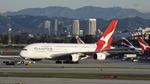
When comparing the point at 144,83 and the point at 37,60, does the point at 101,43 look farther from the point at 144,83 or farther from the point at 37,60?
the point at 144,83

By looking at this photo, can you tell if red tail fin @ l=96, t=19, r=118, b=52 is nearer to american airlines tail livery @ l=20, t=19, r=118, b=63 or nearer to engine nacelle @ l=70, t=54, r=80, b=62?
american airlines tail livery @ l=20, t=19, r=118, b=63

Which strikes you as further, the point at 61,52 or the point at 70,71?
the point at 61,52

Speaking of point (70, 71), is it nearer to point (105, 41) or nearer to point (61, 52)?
point (61, 52)

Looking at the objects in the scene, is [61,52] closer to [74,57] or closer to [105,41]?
[74,57]

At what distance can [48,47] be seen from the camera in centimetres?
9694

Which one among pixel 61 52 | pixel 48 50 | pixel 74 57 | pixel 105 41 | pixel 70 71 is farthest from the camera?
pixel 105 41

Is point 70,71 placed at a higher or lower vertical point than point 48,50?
lower

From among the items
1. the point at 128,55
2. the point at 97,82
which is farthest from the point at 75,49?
the point at 97,82

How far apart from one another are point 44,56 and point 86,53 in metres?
8.07

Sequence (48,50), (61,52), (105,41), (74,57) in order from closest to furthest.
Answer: (48,50), (74,57), (61,52), (105,41)

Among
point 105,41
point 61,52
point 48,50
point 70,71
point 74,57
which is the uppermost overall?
point 105,41

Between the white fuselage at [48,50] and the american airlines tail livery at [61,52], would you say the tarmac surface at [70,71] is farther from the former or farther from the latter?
the american airlines tail livery at [61,52]

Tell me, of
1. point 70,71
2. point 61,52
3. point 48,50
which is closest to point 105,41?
point 61,52

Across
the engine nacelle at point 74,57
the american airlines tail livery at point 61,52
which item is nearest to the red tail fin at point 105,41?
the american airlines tail livery at point 61,52
